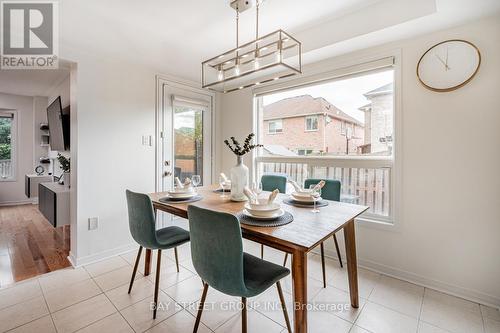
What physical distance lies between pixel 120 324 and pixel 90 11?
7.83 feet

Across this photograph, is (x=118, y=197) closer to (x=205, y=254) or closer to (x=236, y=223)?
(x=205, y=254)

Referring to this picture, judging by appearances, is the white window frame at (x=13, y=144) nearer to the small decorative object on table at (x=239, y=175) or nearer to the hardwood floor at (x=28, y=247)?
the hardwood floor at (x=28, y=247)

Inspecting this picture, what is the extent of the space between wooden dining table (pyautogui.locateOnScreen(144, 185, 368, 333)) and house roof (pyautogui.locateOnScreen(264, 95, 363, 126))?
1.31 m

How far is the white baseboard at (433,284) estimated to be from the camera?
6.12 feet

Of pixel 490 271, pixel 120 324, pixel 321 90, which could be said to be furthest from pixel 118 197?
pixel 490 271

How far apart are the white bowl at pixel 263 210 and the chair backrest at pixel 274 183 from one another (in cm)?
126

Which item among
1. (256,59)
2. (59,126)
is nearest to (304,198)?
(256,59)

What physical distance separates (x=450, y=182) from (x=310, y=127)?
149 centimetres

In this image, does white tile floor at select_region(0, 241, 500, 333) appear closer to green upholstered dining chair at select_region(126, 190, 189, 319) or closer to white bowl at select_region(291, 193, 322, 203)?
green upholstered dining chair at select_region(126, 190, 189, 319)

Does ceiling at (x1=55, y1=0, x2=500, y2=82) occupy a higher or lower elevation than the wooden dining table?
higher

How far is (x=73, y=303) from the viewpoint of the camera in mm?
1865

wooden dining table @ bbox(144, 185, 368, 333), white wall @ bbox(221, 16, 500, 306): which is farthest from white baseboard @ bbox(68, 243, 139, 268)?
white wall @ bbox(221, 16, 500, 306)

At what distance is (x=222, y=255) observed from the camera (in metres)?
1.22

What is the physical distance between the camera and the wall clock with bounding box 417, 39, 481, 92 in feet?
6.25
